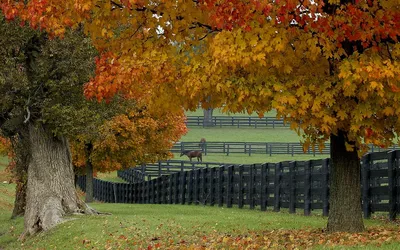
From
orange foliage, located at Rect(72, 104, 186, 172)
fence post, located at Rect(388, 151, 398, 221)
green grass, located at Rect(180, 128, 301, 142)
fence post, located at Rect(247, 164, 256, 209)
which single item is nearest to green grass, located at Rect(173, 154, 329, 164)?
green grass, located at Rect(180, 128, 301, 142)

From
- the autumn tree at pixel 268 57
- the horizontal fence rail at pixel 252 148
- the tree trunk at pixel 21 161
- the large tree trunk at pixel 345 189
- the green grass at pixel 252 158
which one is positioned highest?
the horizontal fence rail at pixel 252 148

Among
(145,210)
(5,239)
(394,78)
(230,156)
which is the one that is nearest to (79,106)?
(5,239)

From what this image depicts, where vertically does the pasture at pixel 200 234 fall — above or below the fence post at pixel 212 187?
below

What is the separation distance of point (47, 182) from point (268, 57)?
1262 cm

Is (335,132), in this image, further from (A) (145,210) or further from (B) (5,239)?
(A) (145,210)

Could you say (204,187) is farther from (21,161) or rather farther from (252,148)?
(252,148)

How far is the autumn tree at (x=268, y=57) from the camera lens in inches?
486

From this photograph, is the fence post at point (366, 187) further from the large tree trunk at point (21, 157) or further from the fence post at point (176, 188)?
the fence post at point (176, 188)

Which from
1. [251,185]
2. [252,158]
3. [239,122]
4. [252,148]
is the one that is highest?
[239,122]

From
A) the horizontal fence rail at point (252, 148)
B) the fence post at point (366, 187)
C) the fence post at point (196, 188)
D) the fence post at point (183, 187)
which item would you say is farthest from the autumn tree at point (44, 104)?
the horizontal fence rail at point (252, 148)

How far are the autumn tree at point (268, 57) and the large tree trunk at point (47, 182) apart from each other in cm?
937

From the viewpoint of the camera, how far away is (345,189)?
14797 mm

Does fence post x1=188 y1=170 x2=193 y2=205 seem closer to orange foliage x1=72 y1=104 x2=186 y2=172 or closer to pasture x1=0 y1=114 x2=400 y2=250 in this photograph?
orange foliage x1=72 y1=104 x2=186 y2=172

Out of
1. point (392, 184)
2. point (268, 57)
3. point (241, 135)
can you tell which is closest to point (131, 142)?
point (392, 184)
